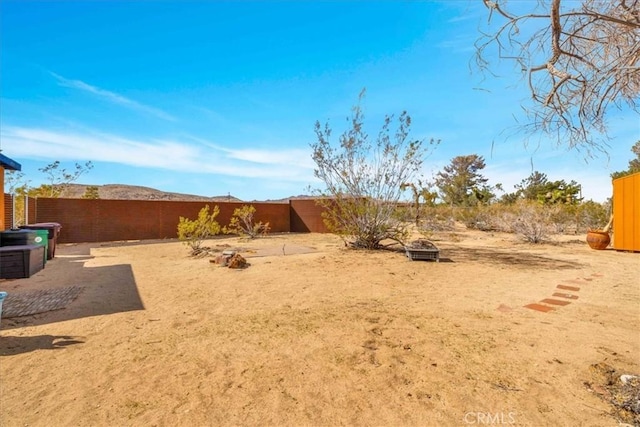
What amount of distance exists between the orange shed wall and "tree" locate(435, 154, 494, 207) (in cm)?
558

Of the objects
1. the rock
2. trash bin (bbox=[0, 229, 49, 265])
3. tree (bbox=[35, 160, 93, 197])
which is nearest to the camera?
trash bin (bbox=[0, 229, 49, 265])

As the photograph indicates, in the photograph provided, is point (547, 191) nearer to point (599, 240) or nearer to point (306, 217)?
point (599, 240)

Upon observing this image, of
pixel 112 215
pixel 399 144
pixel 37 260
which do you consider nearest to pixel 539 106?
pixel 399 144

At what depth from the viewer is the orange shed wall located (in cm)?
857

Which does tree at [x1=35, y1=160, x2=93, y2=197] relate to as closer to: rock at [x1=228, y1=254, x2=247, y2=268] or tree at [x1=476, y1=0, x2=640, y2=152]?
rock at [x1=228, y1=254, x2=247, y2=268]

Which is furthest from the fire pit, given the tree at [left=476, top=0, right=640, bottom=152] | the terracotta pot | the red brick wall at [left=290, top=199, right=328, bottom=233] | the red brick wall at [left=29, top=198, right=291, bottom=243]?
the red brick wall at [left=29, top=198, right=291, bottom=243]

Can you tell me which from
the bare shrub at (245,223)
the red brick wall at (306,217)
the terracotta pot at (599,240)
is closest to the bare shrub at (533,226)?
the terracotta pot at (599,240)

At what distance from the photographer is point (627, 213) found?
348 inches

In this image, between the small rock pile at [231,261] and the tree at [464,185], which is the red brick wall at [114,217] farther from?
the tree at [464,185]

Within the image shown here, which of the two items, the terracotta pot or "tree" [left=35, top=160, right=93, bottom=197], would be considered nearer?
the terracotta pot

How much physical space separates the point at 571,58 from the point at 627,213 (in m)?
9.53

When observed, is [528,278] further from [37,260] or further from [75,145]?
[75,145]

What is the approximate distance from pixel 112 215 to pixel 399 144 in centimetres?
1111

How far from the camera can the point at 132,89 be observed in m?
9.15
